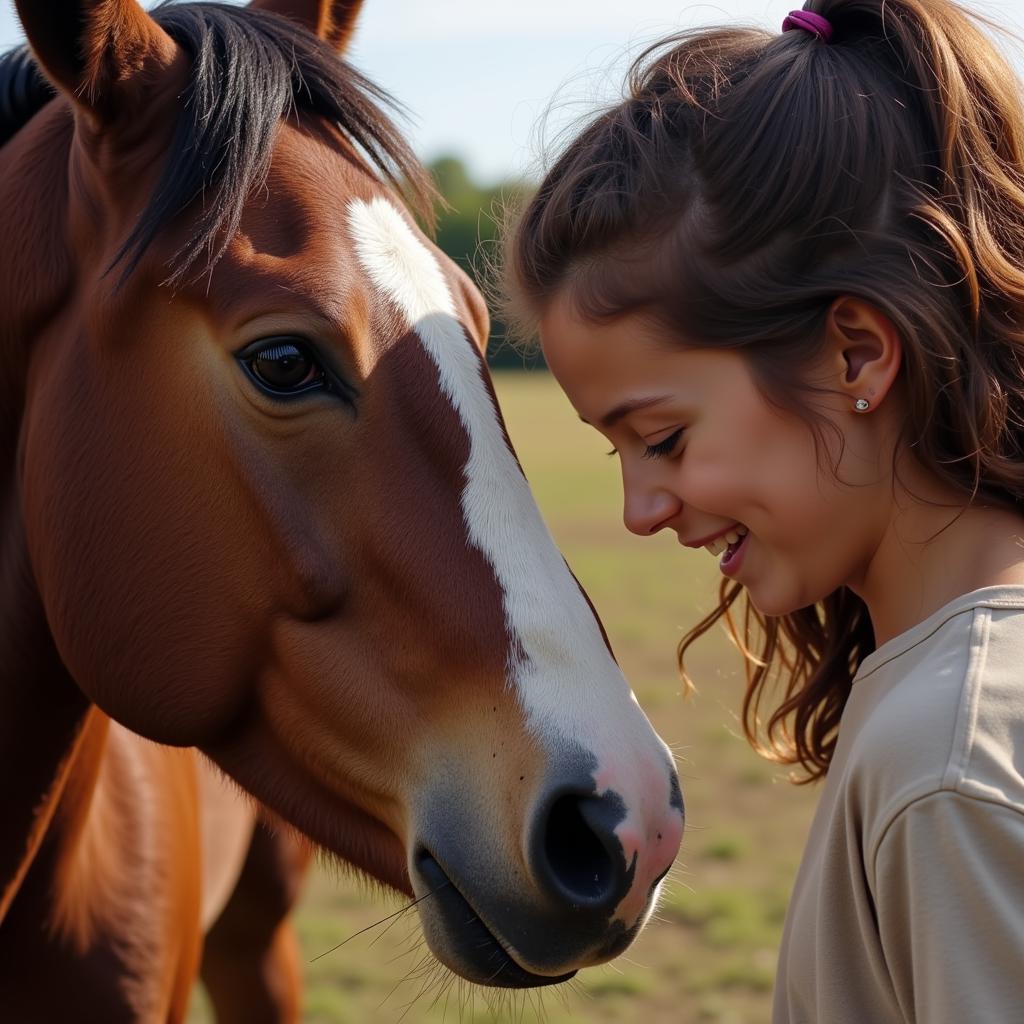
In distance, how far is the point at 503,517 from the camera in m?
1.52

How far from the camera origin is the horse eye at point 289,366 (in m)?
1.52

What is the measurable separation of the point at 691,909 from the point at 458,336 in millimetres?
3520

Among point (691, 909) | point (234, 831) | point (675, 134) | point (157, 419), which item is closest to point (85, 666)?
point (157, 419)

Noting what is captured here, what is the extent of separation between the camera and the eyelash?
150 centimetres

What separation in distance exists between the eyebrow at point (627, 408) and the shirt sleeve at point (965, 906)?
2.01 ft

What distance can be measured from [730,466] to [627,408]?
169 mm

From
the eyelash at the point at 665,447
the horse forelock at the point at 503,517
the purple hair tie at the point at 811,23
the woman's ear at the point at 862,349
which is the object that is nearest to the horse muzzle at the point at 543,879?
the horse forelock at the point at 503,517

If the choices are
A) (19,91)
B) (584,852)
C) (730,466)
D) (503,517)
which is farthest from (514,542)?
(19,91)

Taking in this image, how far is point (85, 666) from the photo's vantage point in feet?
5.41

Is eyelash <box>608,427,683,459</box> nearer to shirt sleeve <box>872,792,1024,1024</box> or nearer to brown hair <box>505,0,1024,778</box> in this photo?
brown hair <box>505,0,1024,778</box>

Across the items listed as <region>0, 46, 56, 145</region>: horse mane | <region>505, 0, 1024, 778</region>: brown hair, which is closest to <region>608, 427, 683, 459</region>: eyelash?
<region>505, 0, 1024, 778</region>: brown hair

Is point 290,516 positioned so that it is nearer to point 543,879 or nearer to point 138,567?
point 138,567

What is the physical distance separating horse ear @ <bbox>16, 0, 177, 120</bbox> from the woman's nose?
0.89 meters

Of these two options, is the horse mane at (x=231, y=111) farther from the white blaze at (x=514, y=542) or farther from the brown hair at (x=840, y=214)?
the brown hair at (x=840, y=214)
